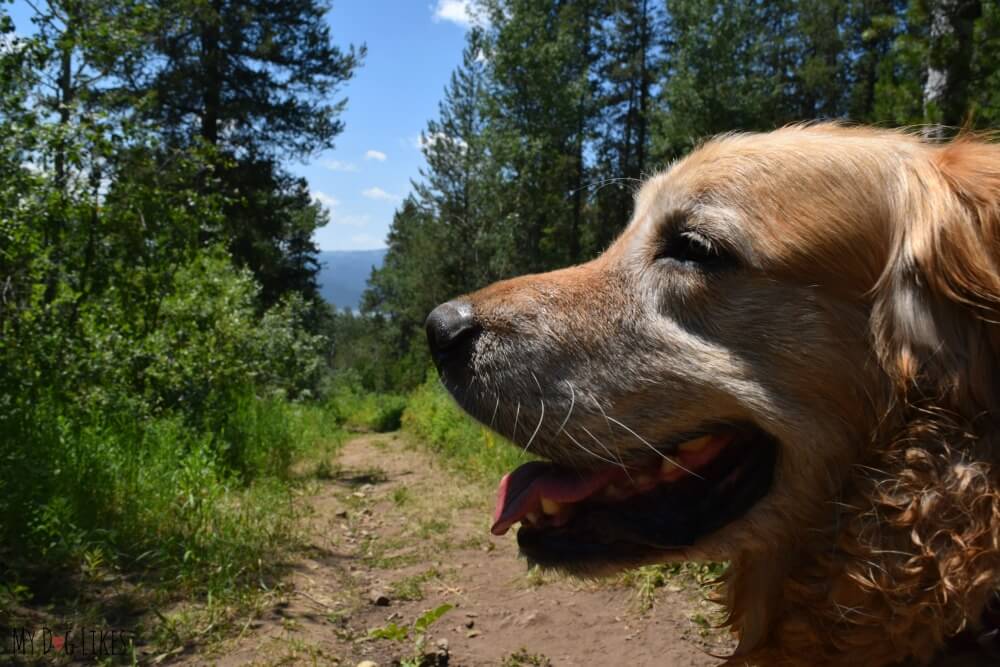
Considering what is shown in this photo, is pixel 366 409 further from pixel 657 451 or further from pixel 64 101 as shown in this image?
pixel 657 451

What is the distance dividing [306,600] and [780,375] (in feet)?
11.6

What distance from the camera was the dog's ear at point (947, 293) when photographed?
5.74 ft

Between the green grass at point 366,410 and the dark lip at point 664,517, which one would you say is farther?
the green grass at point 366,410

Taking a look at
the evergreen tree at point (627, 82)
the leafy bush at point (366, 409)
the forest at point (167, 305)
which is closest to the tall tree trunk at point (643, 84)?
the evergreen tree at point (627, 82)

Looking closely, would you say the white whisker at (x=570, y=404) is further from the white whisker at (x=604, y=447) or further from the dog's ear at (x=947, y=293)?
the dog's ear at (x=947, y=293)

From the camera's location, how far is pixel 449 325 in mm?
2248

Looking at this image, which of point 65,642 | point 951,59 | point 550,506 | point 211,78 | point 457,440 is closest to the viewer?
point 550,506

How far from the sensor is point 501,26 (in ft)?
75.7

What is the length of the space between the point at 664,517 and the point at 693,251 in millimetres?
790

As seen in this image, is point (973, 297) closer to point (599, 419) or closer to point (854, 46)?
point (599, 419)

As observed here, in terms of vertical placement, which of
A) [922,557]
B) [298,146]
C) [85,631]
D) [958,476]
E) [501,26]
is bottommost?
[85,631]

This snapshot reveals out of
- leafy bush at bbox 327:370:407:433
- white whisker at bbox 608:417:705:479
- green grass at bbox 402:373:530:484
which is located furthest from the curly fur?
leafy bush at bbox 327:370:407:433

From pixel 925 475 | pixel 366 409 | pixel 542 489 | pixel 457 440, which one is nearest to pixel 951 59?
pixel 925 475

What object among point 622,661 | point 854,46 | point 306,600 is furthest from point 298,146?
point 854,46
